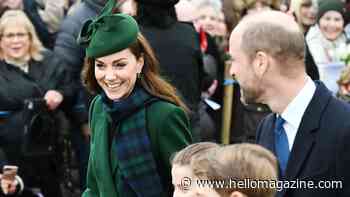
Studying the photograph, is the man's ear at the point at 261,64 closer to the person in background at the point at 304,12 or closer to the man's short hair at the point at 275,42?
the man's short hair at the point at 275,42

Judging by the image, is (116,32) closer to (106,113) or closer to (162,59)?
(106,113)

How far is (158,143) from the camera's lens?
4711 millimetres

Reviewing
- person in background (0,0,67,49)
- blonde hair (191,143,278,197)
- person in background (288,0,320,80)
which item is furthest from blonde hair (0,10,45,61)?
blonde hair (191,143,278,197)

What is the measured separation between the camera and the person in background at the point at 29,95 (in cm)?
775

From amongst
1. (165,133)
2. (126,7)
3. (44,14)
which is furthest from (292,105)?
(44,14)

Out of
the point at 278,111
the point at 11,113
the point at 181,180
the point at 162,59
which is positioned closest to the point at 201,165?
the point at 181,180

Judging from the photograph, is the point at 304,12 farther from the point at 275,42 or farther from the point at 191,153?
the point at 191,153

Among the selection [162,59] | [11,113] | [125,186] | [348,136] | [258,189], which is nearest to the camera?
[258,189]

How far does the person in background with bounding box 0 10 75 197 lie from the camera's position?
775cm

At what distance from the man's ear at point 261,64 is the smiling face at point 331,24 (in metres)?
6.04

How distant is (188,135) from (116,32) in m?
0.68

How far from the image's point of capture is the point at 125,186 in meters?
4.71

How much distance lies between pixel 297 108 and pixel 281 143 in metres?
0.20

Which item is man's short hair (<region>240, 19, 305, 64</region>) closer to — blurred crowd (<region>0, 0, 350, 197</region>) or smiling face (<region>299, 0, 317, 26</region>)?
blurred crowd (<region>0, 0, 350, 197</region>)
